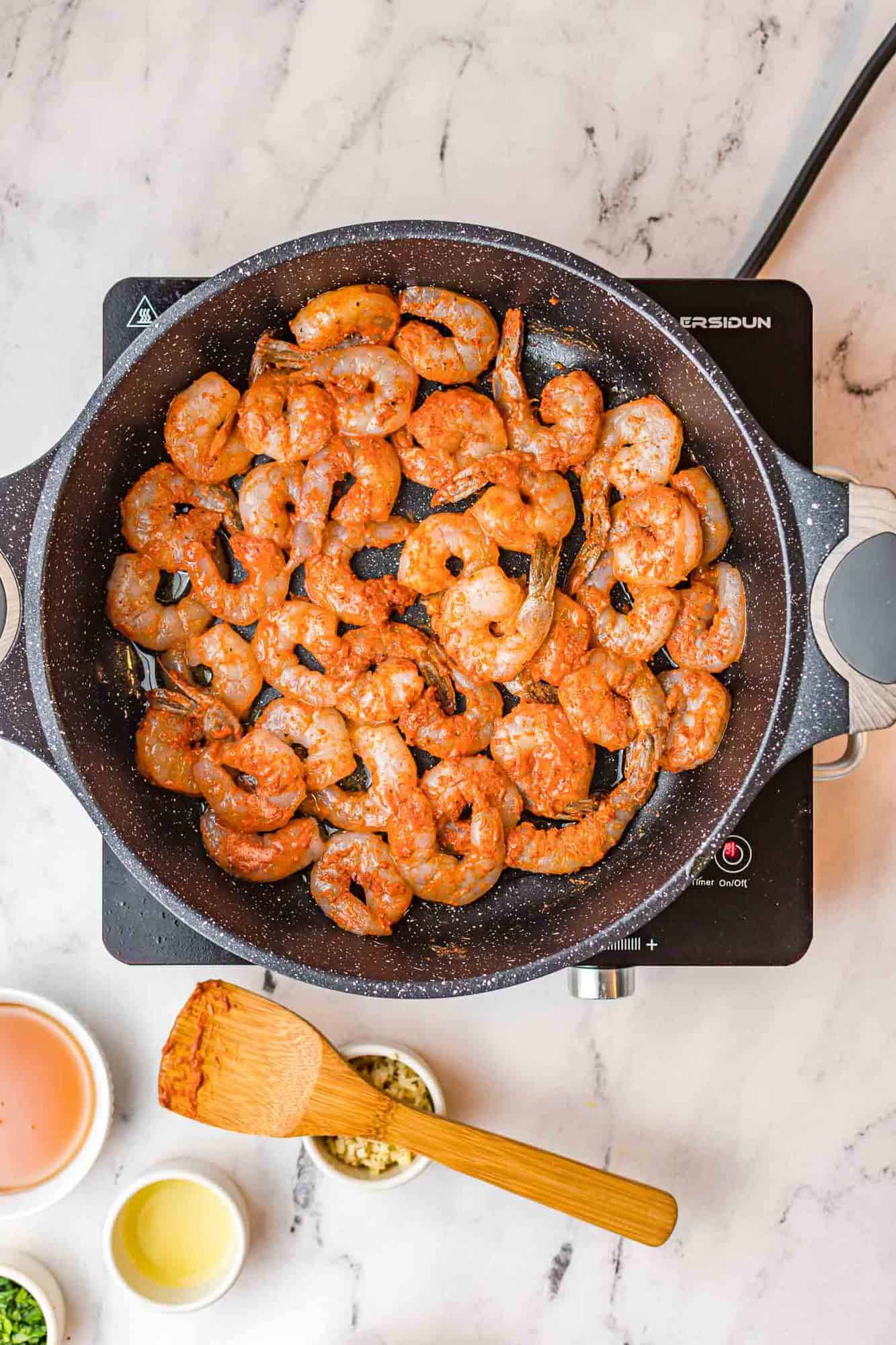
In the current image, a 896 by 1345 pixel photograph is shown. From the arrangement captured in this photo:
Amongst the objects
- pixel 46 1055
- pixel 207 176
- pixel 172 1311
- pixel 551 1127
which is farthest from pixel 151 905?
pixel 207 176

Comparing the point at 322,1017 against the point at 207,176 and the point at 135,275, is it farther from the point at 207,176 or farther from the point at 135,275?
the point at 207,176

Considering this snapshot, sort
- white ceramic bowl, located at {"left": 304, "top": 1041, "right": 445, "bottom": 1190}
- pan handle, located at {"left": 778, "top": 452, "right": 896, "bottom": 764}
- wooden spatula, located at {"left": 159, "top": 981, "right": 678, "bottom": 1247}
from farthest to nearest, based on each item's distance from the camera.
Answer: white ceramic bowl, located at {"left": 304, "top": 1041, "right": 445, "bottom": 1190} < wooden spatula, located at {"left": 159, "top": 981, "right": 678, "bottom": 1247} < pan handle, located at {"left": 778, "top": 452, "right": 896, "bottom": 764}

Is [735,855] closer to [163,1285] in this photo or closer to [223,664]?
[223,664]

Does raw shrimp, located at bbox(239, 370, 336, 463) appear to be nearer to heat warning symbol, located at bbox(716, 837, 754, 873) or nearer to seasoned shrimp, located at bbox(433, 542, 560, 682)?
seasoned shrimp, located at bbox(433, 542, 560, 682)

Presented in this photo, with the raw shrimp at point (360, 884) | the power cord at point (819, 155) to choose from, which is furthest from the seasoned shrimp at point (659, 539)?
the raw shrimp at point (360, 884)

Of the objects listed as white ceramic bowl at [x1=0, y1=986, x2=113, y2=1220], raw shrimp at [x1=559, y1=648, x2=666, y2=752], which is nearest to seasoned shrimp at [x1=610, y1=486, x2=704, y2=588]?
raw shrimp at [x1=559, y1=648, x2=666, y2=752]

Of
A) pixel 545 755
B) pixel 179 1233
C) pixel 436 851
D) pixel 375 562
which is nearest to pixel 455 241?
pixel 375 562
